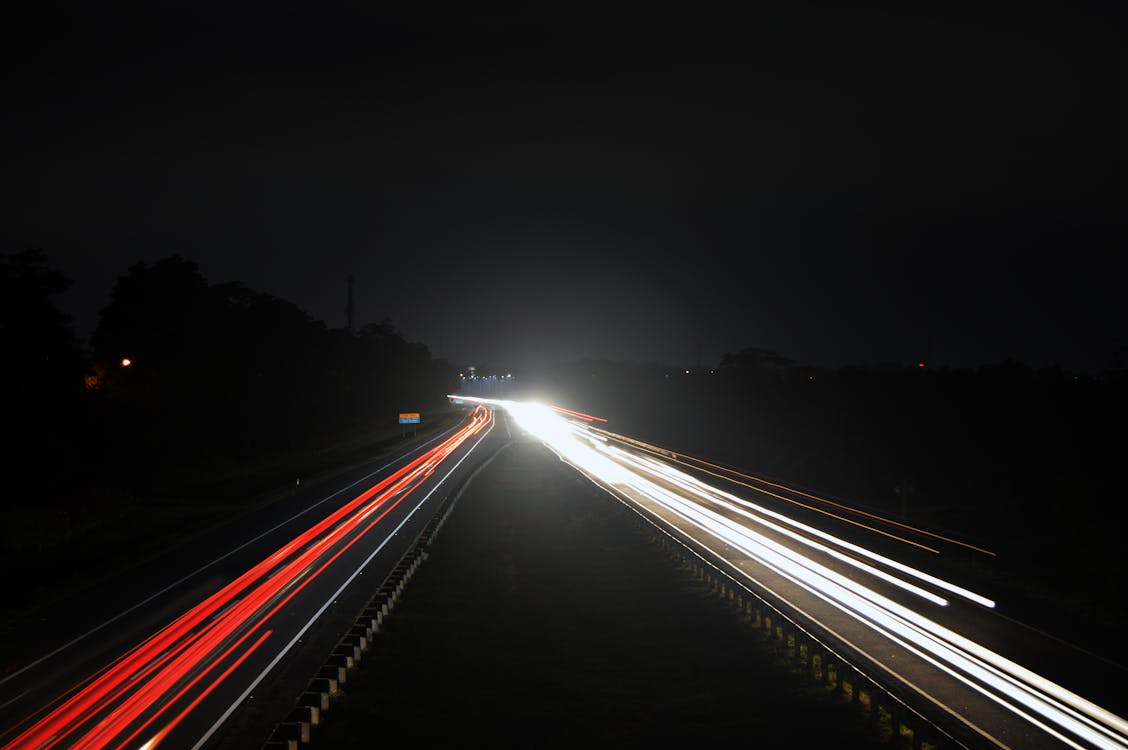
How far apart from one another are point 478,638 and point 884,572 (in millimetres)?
12284

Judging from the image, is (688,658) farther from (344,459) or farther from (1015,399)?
(1015,399)

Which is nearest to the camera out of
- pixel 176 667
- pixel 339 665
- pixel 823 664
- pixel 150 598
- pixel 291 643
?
pixel 339 665

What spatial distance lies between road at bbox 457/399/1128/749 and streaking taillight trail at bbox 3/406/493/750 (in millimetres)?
12072

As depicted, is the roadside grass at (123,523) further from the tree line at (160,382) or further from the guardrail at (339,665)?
the guardrail at (339,665)

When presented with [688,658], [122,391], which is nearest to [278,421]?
[122,391]

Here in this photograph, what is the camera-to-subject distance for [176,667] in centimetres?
1541

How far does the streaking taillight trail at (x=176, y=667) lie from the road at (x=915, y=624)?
1207 centimetres

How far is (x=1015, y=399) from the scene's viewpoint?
248 ft

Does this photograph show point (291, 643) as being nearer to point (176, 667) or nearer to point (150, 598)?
point (176, 667)

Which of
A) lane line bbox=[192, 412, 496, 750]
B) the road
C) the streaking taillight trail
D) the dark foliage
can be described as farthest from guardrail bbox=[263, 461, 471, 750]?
the dark foliage

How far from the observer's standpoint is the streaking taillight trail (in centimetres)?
1259

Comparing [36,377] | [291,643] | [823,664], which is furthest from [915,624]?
[36,377]

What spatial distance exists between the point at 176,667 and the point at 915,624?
15534 mm

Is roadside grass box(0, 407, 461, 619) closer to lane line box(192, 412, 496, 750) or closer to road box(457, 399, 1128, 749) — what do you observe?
lane line box(192, 412, 496, 750)
